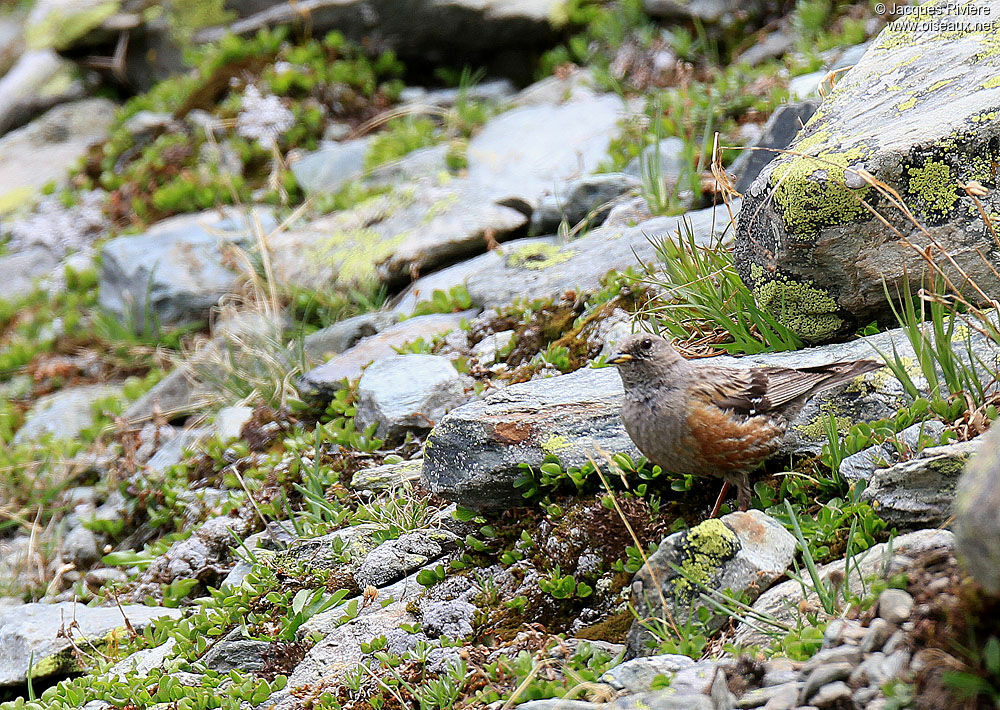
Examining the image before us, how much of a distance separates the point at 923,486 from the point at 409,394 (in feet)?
10.8

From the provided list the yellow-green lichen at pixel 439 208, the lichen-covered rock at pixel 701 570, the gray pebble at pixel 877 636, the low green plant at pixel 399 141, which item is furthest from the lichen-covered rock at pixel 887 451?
the low green plant at pixel 399 141

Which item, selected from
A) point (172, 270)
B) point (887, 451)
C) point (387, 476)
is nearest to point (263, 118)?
point (172, 270)

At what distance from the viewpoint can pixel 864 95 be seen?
17.8 feet

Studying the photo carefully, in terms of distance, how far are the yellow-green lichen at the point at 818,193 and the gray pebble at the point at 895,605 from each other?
227 centimetres

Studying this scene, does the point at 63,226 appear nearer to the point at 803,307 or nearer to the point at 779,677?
the point at 803,307

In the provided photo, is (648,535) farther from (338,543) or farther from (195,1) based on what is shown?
(195,1)

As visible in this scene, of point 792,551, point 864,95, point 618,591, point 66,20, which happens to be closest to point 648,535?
point 618,591

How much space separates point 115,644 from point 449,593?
7.11ft

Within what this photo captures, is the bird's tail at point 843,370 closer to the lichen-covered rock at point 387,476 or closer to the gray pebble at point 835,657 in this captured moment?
the gray pebble at point 835,657

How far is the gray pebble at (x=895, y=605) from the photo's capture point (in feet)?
9.55

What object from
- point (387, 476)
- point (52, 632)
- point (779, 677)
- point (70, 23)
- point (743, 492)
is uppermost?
point (70, 23)

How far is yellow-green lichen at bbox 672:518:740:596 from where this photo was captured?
371 cm

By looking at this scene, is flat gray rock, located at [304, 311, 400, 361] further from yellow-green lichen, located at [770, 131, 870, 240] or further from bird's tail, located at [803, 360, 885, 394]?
bird's tail, located at [803, 360, 885, 394]

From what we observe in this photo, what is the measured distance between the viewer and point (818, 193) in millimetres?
4742
